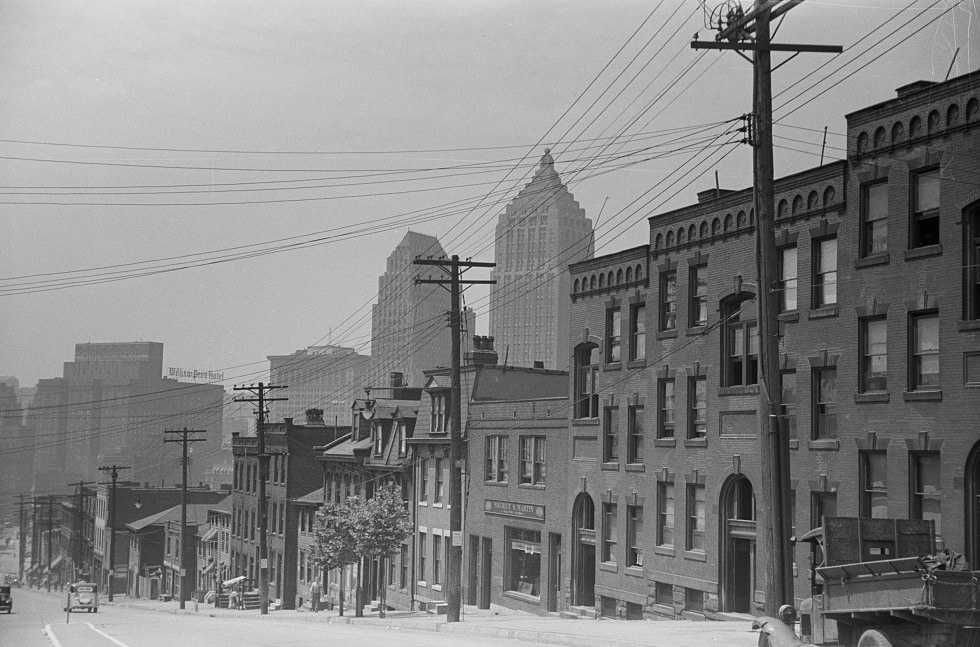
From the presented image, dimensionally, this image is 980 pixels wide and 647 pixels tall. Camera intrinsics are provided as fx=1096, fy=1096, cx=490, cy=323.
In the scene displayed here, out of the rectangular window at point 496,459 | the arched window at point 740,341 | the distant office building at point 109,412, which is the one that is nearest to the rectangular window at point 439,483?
the rectangular window at point 496,459

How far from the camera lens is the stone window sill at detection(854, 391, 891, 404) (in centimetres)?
2673

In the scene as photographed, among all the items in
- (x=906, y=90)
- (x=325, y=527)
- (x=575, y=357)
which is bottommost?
(x=325, y=527)

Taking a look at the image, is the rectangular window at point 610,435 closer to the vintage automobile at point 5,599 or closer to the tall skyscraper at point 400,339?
the vintage automobile at point 5,599

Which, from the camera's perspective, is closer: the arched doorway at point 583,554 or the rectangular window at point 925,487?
the rectangular window at point 925,487

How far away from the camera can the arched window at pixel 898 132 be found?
86.4 feet

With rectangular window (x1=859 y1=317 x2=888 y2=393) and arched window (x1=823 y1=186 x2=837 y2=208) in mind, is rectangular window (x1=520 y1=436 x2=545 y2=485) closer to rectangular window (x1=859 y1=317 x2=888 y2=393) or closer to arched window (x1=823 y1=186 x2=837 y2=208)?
rectangular window (x1=859 y1=317 x2=888 y2=393)

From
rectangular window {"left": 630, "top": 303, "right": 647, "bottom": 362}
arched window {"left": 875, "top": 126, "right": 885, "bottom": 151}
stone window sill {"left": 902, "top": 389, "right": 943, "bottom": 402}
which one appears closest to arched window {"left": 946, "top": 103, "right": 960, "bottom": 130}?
arched window {"left": 875, "top": 126, "right": 885, "bottom": 151}

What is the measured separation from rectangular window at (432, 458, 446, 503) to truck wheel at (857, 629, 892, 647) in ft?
117

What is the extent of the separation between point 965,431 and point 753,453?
7425 mm

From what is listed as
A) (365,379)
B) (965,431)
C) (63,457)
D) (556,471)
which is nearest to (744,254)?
(965,431)

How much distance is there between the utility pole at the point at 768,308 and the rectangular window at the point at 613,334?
18.8m

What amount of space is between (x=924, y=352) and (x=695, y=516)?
404 inches

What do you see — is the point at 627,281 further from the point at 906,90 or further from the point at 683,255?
the point at 906,90

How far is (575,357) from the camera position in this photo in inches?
1612
